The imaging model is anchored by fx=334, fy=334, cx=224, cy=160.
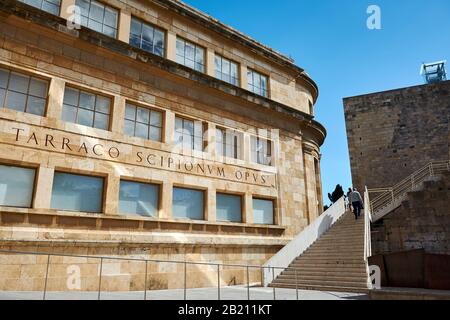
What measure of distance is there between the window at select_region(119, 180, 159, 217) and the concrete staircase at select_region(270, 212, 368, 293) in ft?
16.0

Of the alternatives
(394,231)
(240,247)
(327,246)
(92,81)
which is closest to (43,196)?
(92,81)

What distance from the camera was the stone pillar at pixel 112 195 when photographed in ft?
34.1

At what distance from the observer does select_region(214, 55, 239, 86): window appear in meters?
15.2

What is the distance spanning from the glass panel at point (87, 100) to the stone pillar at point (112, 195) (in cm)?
246

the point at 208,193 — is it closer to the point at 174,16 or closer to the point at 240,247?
the point at 240,247

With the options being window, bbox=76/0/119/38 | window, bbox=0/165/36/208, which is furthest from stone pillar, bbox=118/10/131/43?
window, bbox=0/165/36/208

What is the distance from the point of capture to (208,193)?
12820 millimetres

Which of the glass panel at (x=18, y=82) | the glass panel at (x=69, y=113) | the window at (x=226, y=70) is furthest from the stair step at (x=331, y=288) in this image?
the glass panel at (x=18, y=82)

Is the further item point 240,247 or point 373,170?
point 373,170

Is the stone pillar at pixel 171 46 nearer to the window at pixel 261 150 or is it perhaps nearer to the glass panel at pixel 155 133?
the glass panel at pixel 155 133

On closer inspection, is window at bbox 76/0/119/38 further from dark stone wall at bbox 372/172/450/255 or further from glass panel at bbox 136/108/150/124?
dark stone wall at bbox 372/172/450/255

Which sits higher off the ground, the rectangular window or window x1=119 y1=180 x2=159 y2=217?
the rectangular window

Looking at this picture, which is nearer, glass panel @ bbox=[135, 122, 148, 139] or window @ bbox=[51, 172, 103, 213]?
window @ bbox=[51, 172, 103, 213]
